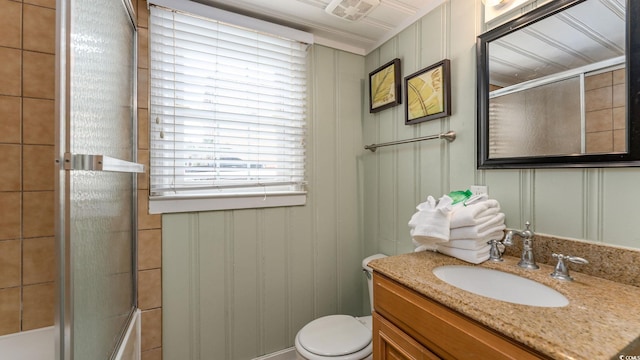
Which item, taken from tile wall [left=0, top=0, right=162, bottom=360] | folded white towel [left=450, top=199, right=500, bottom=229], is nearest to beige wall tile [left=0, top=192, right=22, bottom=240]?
tile wall [left=0, top=0, right=162, bottom=360]

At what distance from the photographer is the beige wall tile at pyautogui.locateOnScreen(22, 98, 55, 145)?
116cm

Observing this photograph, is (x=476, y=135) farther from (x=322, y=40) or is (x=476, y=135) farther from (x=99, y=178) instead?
(x=99, y=178)

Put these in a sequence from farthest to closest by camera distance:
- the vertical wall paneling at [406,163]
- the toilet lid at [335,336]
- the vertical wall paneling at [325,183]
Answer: the vertical wall paneling at [325,183]
the vertical wall paneling at [406,163]
the toilet lid at [335,336]

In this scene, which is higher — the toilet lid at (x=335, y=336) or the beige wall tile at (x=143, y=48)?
the beige wall tile at (x=143, y=48)

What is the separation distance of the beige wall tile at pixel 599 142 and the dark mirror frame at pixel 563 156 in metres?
0.02

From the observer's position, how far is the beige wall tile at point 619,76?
0.84 m

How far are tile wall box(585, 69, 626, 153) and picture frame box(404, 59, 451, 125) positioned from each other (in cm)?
55

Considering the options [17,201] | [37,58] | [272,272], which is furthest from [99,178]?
[272,272]

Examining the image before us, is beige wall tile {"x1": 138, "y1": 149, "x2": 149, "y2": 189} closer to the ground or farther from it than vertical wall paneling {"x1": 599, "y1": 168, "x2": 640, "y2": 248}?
farther from it

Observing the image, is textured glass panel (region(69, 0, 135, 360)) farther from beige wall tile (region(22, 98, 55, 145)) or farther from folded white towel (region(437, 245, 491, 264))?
folded white towel (region(437, 245, 491, 264))

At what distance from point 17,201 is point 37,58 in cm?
64

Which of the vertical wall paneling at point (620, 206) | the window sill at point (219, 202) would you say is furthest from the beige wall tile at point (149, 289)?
the vertical wall paneling at point (620, 206)

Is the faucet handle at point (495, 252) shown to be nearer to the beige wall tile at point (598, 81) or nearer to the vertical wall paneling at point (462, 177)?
the vertical wall paneling at point (462, 177)

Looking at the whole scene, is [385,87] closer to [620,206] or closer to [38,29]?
[620,206]
